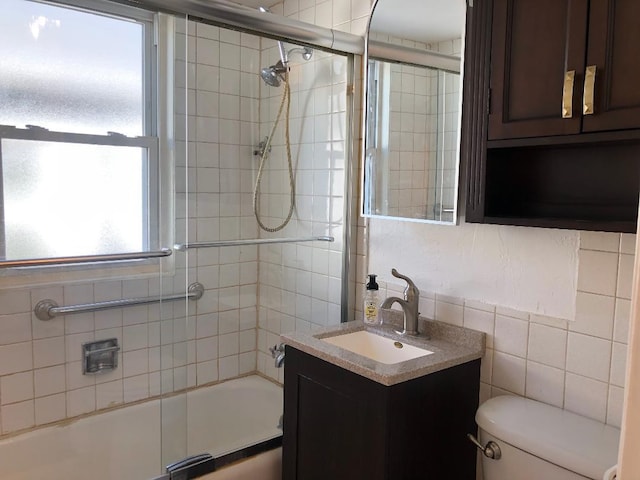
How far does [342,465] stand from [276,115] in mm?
1430

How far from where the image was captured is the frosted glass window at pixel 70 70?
7.04 ft

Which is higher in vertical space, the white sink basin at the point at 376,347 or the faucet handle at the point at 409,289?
the faucet handle at the point at 409,289

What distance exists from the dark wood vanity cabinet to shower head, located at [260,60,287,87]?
3.68 ft

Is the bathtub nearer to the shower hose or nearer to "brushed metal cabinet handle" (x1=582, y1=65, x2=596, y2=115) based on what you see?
the shower hose

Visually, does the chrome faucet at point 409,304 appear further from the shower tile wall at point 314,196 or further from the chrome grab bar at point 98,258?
the chrome grab bar at point 98,258

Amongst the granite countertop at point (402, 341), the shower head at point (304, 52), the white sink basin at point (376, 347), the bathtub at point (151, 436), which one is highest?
the shower head at point (304, 52)

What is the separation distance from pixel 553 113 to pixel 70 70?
1.94 m

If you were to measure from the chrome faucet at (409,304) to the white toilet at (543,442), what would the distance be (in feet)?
1.34

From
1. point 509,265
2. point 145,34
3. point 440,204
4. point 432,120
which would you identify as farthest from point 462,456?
point 145,34

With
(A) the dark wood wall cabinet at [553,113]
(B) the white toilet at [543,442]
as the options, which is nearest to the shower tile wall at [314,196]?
(A) the dark wood wall cabinet at [553,113]

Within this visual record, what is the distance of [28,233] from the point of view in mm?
2217

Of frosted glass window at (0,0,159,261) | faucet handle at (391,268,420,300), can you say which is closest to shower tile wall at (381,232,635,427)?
faucet handle at (391,268,420,300)

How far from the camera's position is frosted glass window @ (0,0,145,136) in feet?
7.04

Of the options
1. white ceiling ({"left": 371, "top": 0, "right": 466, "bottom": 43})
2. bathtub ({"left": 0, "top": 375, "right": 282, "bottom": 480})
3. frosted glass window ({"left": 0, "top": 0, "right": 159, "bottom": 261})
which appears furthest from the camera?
frosted glass window ({"left": 0, "top": 0, "right": 159, "bottom": 261})
